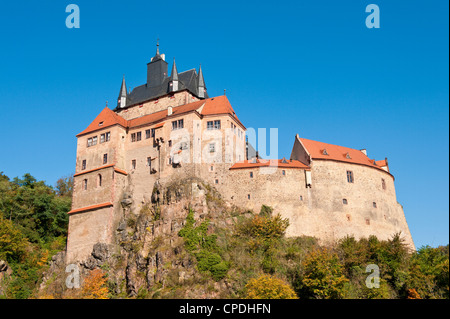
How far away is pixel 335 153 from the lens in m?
59.6

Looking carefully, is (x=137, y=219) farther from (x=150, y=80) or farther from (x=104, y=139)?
(x=150, y=80)

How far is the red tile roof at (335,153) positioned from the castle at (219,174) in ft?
0.48

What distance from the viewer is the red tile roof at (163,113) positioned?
2287 inches

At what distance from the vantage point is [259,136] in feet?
184

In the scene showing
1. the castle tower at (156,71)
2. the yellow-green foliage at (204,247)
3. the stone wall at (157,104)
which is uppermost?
the castle tower at (156,71)

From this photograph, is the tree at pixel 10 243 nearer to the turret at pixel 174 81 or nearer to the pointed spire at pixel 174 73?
the turret at pixel 174 81

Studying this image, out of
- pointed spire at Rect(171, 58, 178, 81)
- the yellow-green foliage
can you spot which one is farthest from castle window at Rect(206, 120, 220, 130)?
the yellow-green foliage

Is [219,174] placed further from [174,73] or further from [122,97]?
[122,97]

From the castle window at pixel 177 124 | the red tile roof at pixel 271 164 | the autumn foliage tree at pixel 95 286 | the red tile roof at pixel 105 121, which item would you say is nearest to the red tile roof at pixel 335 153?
the red tile roof at pixel 271 164

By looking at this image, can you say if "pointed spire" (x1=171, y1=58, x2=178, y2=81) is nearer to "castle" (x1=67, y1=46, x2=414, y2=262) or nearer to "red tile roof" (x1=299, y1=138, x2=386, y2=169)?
"castle" (x1=67, y1=46, x2=414, y2=262)

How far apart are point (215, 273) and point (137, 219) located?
41.0 ft

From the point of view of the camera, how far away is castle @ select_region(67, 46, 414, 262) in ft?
177

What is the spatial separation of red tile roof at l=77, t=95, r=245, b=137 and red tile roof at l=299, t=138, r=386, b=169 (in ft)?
28.1

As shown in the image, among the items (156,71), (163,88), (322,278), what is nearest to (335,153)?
(322,278)
